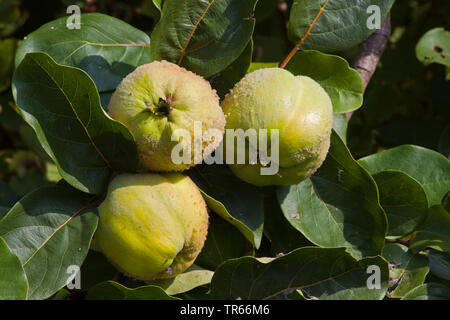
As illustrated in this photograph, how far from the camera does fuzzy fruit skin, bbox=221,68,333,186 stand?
3.60 ft

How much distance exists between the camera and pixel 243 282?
1158 millimetres

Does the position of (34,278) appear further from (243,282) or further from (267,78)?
(267,78)

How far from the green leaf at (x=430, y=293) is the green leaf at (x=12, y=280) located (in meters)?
0.75

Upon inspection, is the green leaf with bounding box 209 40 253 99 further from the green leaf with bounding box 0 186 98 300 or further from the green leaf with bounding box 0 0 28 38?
the green leaf with bounding box 0 0 28 38

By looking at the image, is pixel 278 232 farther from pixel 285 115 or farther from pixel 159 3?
pixel 159 3

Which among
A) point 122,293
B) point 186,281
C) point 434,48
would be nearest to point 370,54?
point 434,48

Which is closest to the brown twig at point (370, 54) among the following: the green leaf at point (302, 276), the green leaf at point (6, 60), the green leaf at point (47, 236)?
the green leaf at point (302, 276)

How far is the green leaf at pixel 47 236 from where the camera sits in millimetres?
1053

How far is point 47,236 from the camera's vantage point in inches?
42.8

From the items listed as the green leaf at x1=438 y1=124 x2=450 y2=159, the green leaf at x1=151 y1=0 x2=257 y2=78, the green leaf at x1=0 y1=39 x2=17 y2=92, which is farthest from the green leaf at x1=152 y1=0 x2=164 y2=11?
the green leaf at x1=0 y1=39 x2=17 y2=92

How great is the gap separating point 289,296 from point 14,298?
1.65ft

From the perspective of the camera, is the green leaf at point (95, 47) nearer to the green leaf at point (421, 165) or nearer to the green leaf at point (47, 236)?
the green leaf at point (47, 236)

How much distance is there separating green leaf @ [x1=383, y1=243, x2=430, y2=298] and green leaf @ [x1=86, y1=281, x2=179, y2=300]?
1.69 feet

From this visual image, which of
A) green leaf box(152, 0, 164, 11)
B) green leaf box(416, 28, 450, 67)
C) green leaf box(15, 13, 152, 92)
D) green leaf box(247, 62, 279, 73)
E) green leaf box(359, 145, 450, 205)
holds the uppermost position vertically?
green leaf box(152, 0, 164, 11)
